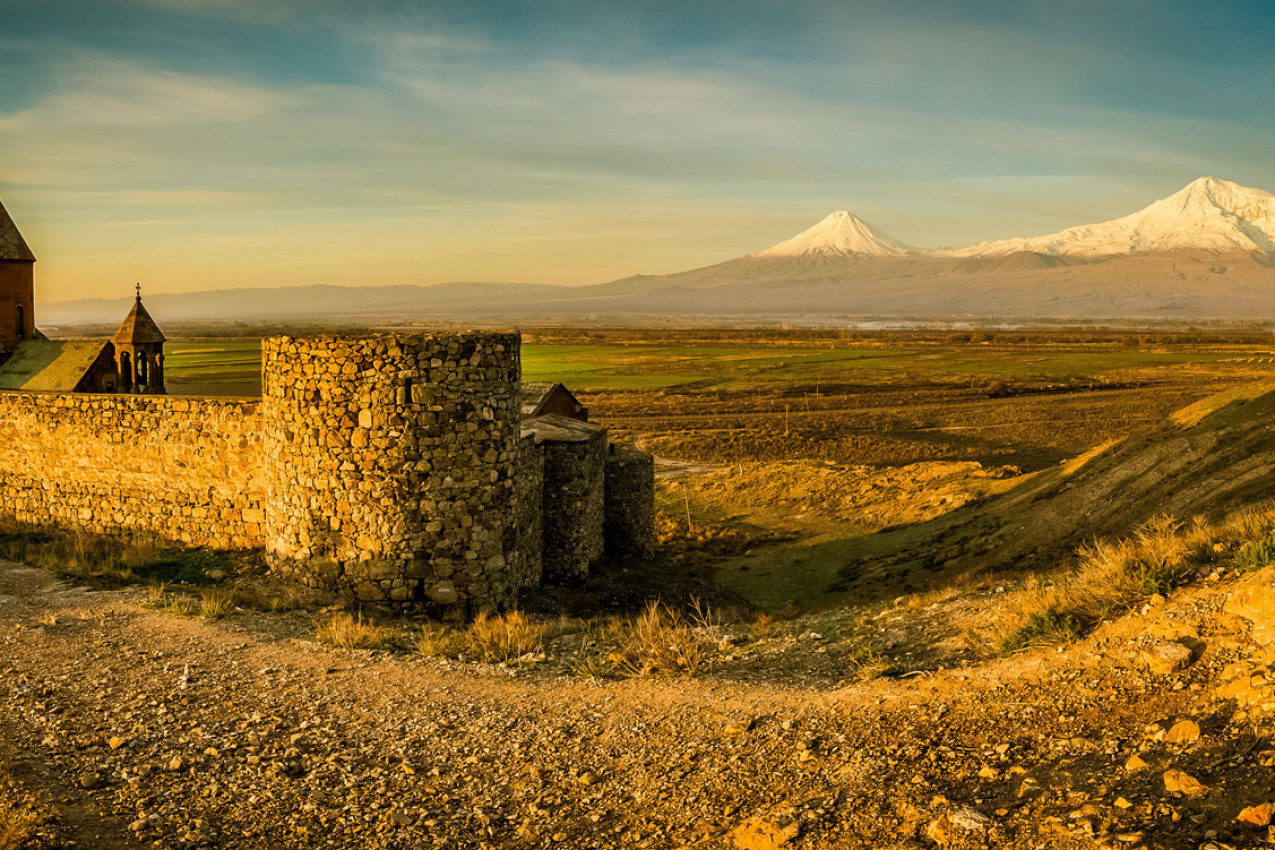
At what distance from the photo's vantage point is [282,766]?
235 inches

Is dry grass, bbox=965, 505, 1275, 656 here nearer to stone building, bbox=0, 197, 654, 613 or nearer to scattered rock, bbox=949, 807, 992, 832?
scattered rock, bbox=949, 807, 992, 832

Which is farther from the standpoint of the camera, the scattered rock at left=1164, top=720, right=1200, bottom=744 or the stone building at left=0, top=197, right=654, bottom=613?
the stone building at left=0, top=197, right=654, bottom=613

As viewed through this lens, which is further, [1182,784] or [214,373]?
[214,373]

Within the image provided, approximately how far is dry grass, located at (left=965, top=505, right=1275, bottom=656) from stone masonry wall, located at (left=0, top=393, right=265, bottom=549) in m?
10.1

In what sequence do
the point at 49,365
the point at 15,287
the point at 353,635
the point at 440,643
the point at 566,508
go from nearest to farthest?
1. the point at 440,643
2. the point at 353,635
3. the point at 566,508
4. the point at 49,365
5. the point at 15,287

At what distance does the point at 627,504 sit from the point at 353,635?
27.7ft

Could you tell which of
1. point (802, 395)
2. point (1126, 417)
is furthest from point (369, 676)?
point (802, 395)

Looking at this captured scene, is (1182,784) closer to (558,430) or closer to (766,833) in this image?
(766,833)

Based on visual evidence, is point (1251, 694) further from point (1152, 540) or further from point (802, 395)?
point (802, 395)

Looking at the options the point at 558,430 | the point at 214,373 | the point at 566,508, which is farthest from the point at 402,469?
the point at 214,373

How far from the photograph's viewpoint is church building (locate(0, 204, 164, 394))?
2127 cm

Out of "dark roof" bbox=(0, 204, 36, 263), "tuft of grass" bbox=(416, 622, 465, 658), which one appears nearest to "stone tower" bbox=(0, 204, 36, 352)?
"dark roof" bbox=(0, 204, 36, 263)

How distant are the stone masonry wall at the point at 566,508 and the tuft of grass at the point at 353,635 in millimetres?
4524

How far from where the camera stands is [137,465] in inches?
550
